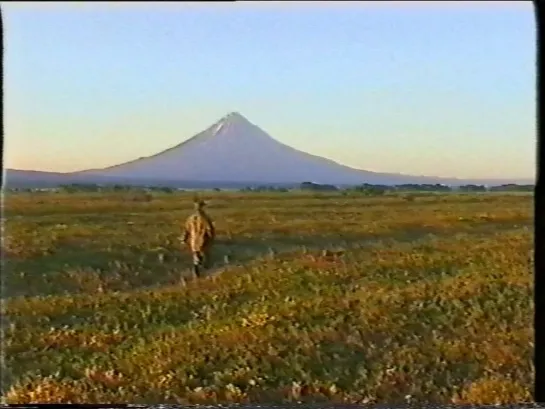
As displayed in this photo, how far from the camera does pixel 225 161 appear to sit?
2008mm

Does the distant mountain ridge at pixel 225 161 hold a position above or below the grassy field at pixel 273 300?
above

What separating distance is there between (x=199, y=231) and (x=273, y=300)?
0.15m

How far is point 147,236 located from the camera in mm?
1999

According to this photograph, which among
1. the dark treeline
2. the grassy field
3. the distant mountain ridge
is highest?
the distant mountain ridge

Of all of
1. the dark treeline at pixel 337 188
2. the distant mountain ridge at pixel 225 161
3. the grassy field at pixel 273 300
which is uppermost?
the distant mountain ridge at pixel 225 161

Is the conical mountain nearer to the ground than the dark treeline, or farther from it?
farther from it

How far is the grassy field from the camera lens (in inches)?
77.4

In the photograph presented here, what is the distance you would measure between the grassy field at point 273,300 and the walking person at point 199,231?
0.05 ft

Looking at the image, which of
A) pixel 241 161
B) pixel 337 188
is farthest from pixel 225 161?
pixel 337 188

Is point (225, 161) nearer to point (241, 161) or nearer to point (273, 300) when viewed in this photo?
point (241, 161)

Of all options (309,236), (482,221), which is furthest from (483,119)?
(309,236)

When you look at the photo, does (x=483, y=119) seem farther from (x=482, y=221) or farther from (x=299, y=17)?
(x=299, y=17)

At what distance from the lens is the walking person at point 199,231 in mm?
1983

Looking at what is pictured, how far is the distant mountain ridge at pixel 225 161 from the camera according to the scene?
1.96 m
